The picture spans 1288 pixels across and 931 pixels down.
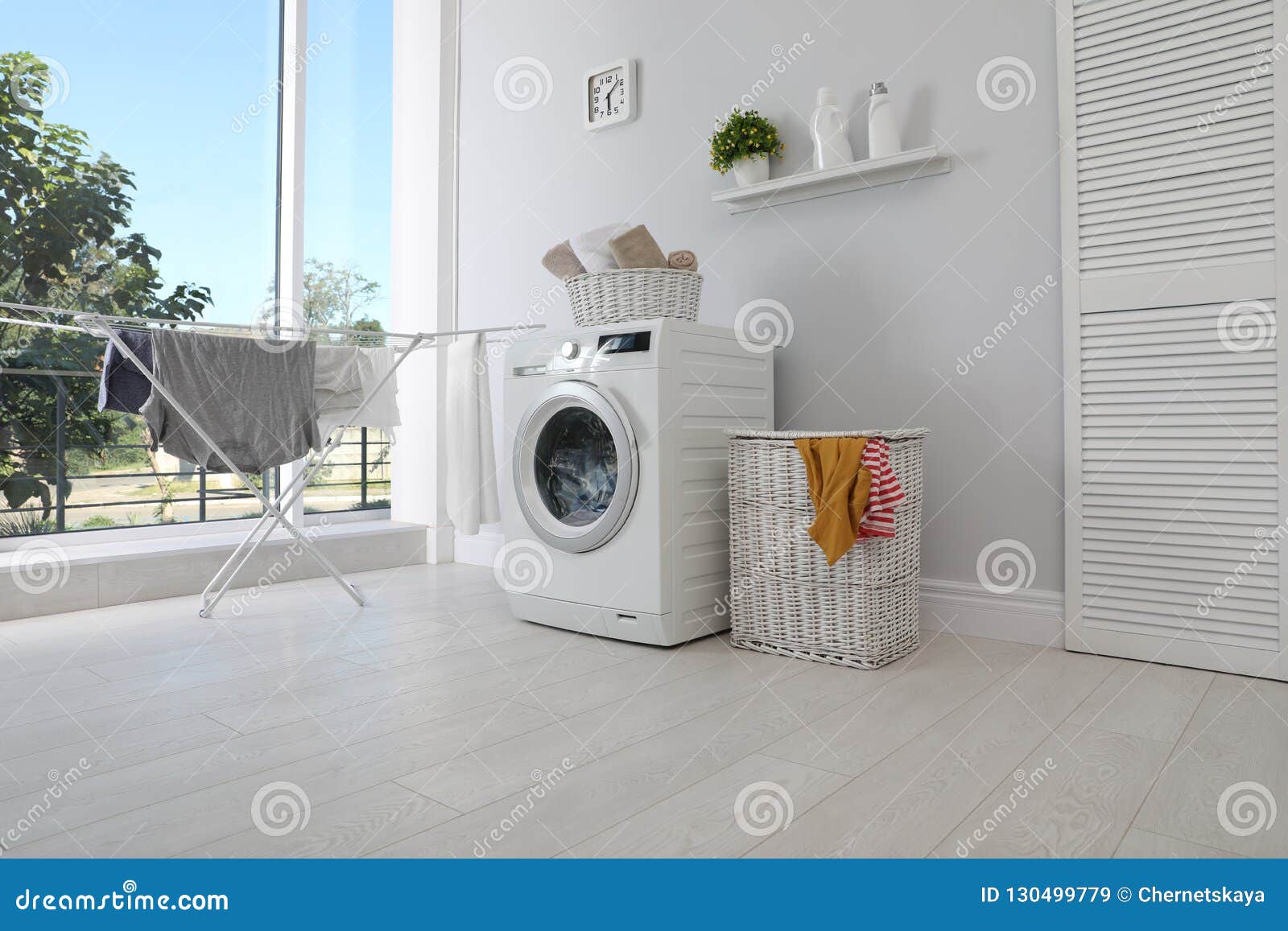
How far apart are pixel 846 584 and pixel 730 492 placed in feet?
1.29

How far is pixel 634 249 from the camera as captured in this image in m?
2.39

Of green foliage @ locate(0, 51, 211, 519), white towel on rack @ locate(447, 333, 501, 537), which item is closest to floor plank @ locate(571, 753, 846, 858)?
white towel on rack @ locate(447, 333, 501, 537)

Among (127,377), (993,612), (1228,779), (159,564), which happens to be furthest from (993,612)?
(159,564)

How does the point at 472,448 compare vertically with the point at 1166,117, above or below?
below

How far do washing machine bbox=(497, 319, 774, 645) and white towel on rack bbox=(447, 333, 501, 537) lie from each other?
0.24 meters

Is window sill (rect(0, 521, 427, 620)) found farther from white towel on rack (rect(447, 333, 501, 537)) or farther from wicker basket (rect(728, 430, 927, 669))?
wicker basket (rect(728, 430, 927, 669))

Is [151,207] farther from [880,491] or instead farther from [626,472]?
[880,491]

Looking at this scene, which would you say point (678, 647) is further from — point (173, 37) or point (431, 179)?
point (173, 37)

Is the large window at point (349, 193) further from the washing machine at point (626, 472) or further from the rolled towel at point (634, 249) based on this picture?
the rolled towel at point (634, 249)

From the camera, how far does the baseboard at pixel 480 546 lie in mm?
3604

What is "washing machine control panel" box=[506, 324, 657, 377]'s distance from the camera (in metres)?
2.22

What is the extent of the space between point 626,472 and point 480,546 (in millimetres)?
1610
